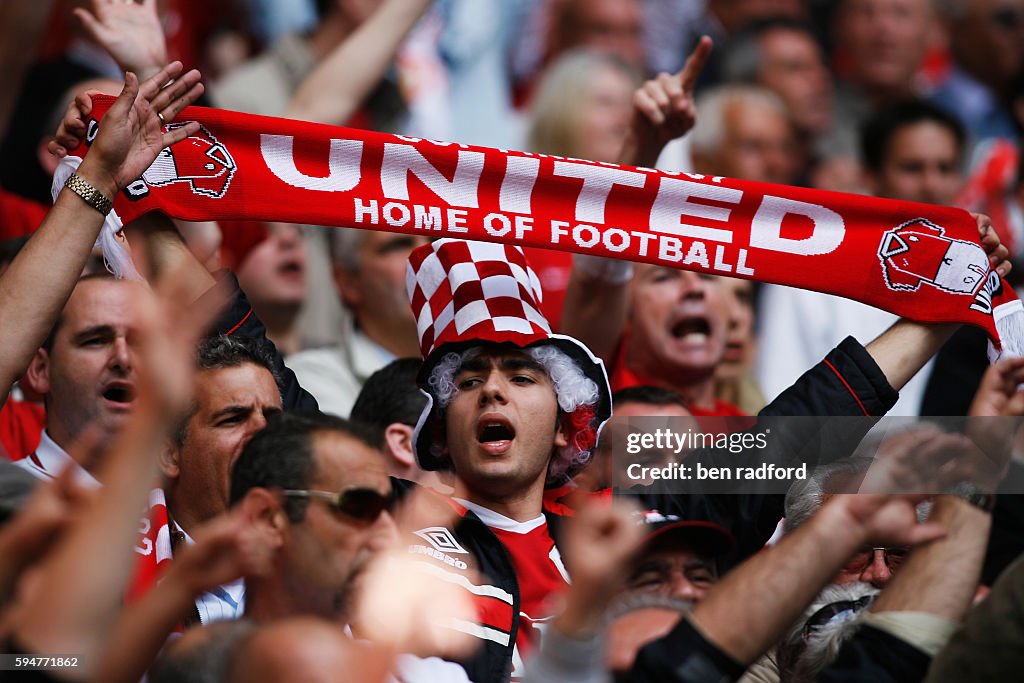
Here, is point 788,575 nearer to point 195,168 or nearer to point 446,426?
point 446,426

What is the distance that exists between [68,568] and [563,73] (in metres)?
3.90

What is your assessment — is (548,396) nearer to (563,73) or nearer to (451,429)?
(451,429)

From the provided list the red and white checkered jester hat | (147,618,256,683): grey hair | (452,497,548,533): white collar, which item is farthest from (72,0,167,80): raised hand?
(147,618,256,683): grey hair

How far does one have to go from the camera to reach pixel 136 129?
3.41 m

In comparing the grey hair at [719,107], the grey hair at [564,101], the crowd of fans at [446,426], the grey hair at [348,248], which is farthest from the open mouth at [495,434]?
the grey hair at [719,107]

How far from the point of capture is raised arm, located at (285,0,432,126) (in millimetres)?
5016

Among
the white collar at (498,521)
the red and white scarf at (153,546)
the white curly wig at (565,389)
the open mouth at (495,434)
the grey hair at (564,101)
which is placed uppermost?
the grey hair at (564,101)

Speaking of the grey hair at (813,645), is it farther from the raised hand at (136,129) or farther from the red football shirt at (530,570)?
the raised hand at (136,129)

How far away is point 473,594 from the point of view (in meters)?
3.33

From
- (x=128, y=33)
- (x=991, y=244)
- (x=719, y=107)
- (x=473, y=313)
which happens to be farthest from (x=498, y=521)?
(x=719, y=107)

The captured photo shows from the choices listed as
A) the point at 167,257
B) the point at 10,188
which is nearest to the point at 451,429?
the point at 167,257

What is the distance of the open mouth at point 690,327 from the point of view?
5.00m

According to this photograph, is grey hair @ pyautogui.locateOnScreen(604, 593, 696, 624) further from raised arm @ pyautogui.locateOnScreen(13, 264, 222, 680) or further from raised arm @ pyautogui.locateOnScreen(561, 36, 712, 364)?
raised arm @ pyautogui.locateOnScreen(561, 36, 712, 364)

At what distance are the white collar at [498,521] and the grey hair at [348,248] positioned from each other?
1706 millimetres
